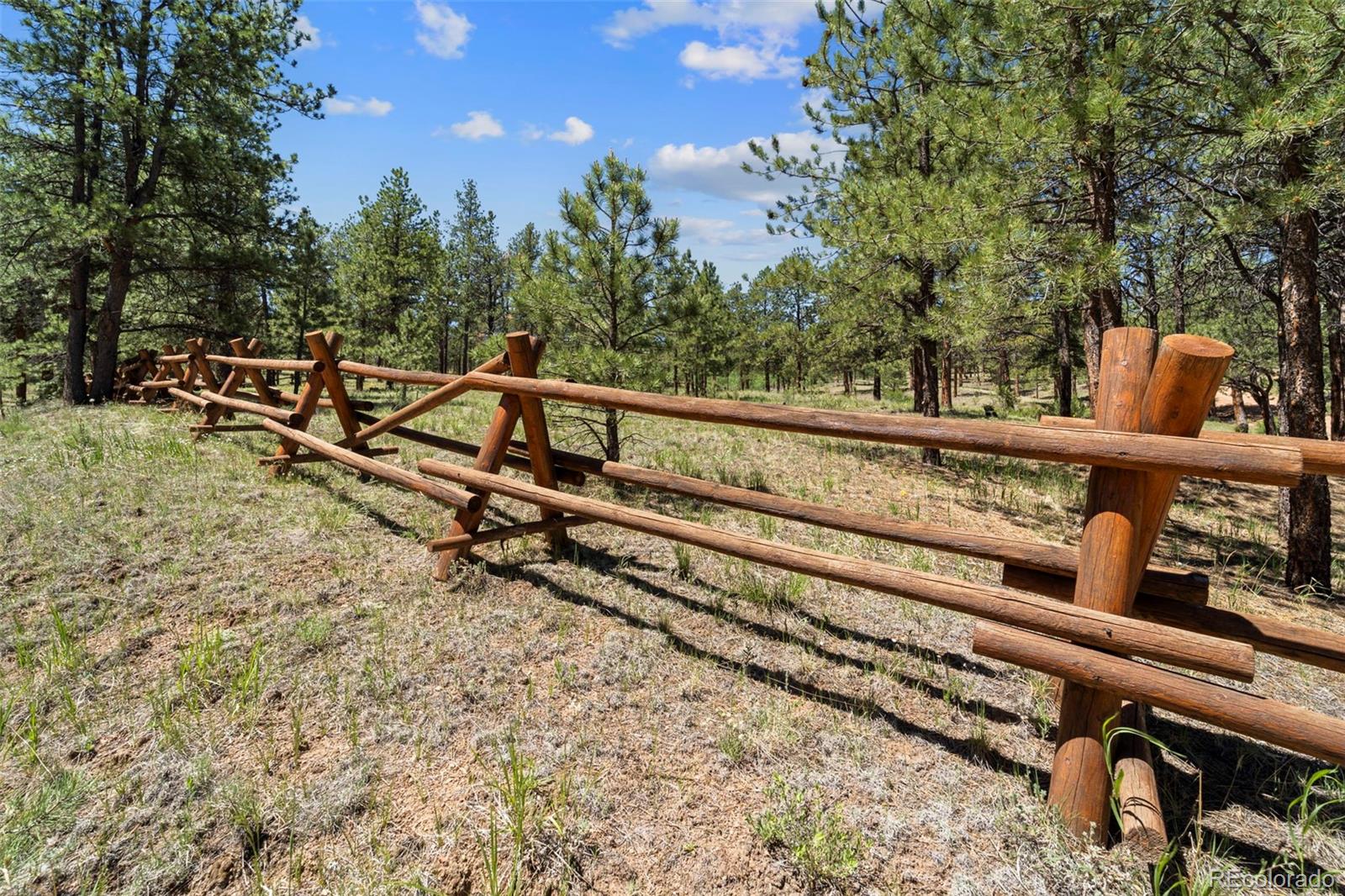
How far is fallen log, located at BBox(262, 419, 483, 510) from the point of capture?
14.0 feet

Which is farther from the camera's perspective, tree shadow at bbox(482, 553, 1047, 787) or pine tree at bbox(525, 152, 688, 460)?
pine tree at bbox(525, 152, 688, 460)

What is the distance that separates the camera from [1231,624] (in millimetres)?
2453

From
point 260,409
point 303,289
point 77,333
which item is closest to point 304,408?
point 260,409

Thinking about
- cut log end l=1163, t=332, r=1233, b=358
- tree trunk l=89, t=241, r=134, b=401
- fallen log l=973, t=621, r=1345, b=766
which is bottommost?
fallen log l=973, t=621, r=1345, b=766

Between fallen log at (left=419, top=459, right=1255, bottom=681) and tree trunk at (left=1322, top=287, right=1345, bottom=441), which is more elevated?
tree trunk at (left=1322, top=287, right=1345, bottom=441)

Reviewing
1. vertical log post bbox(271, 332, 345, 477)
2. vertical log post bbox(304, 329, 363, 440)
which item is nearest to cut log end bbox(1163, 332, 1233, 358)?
vertical log post bbox(304, 329, 363, 440)

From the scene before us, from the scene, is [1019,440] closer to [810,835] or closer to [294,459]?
[810,835]

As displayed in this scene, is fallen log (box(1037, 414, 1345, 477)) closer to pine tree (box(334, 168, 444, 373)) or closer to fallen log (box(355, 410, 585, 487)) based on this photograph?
fallen log (box(355, 410, 585, 487))

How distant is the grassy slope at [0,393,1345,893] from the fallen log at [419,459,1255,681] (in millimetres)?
800

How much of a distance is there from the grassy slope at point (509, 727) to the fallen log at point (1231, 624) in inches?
28.1

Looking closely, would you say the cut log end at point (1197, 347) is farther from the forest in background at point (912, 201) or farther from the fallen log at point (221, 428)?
the fallen log at point (221, 428)

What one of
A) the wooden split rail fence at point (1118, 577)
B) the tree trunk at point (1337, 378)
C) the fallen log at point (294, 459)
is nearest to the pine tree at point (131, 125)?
the fallen log at point (294, 459)

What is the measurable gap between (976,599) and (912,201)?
6578 mm

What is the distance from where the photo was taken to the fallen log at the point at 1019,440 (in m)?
1.94
